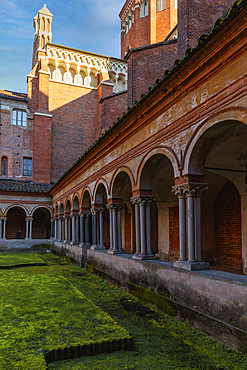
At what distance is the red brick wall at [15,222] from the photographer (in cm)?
2614

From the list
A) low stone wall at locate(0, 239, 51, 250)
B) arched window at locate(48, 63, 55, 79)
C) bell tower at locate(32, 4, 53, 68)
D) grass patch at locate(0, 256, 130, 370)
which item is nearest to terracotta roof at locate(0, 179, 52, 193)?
low stone wall at locate(0, 239, 51, 250)

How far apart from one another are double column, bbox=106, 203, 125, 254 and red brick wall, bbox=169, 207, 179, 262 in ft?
9.07

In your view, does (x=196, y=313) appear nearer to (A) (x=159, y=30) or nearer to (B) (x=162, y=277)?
(B) (x=162, y=277)

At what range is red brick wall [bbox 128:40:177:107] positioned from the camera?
43.5ft

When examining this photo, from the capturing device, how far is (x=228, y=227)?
1054 cm

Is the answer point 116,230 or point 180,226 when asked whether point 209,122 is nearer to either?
point 180,226

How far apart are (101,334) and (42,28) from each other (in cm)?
3257

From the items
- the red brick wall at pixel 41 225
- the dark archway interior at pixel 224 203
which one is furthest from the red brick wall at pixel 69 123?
the dark archway interior at pixel 224 203

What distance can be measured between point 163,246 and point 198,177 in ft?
25.6

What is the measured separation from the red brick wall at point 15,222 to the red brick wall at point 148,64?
17063 millimetres

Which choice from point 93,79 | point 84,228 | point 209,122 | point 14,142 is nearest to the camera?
point 209,122

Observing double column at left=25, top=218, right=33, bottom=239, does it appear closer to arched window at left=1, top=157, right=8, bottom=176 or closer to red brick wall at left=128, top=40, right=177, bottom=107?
arched window at left=1, top=157, right=8, bottom=176

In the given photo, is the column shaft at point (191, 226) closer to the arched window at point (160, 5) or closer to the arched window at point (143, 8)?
the arched window at point (160, 5)

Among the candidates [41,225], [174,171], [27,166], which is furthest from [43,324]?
[27,166]
